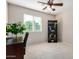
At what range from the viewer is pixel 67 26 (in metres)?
9.16

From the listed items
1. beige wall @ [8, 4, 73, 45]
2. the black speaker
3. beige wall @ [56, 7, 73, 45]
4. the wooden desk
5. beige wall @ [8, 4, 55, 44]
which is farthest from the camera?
the black speaker

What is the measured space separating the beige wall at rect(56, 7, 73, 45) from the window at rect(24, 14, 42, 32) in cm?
179

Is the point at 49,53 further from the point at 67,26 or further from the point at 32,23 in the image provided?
the point at 32,23

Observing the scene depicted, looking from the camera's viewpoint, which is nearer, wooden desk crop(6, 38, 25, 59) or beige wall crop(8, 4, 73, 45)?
wooden desk crop(6, 38, 25, 59)

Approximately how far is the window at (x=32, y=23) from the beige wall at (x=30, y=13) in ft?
0.89

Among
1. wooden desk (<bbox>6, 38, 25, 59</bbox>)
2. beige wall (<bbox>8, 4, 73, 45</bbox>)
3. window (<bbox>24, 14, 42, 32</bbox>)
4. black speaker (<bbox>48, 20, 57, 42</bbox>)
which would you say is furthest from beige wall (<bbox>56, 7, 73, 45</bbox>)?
wooden desk (<bbox>6, 38, 25, 59</bbox>)

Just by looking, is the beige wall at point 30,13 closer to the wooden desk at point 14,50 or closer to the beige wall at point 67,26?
the beige wall at point 67,26

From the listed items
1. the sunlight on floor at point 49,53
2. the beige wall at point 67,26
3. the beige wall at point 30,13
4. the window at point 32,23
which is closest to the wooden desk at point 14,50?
the sunlight on floor at point 49,53

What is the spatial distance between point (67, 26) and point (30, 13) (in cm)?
283

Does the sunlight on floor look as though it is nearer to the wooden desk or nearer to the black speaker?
the wooden desk

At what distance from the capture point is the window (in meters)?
9.79
